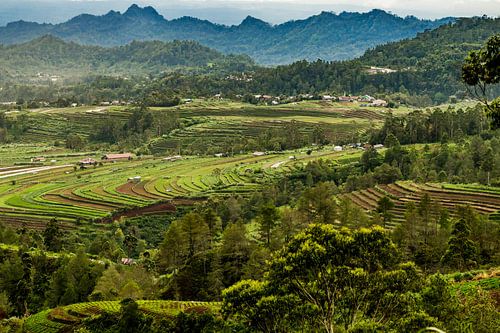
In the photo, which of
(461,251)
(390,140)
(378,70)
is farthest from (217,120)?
(461,251)

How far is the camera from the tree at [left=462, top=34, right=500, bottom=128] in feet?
41.4

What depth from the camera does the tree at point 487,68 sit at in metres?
12.6

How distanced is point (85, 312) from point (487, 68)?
1874 cm

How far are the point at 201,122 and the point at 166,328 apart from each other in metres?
82.9

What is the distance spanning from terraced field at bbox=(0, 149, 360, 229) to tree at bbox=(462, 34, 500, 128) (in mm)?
41149

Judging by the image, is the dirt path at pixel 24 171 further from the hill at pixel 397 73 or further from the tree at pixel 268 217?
the hill at pixel 397 73

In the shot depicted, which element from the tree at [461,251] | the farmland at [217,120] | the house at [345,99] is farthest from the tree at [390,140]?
the house at [345,99]

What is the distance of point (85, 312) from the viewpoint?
78.8 feet

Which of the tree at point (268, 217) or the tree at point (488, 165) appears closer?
the tree at point (268, 217)

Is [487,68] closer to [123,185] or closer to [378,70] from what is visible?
[123,185]

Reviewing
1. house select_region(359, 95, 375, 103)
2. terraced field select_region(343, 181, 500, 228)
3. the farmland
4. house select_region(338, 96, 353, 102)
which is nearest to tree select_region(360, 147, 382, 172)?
terraced field select_region(343, 181, 500, 228)

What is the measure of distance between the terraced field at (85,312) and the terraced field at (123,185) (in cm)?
2525

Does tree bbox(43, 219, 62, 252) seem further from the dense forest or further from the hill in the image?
the hill

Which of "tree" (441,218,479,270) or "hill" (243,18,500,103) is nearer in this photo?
"tree" (441,218,479,270)
